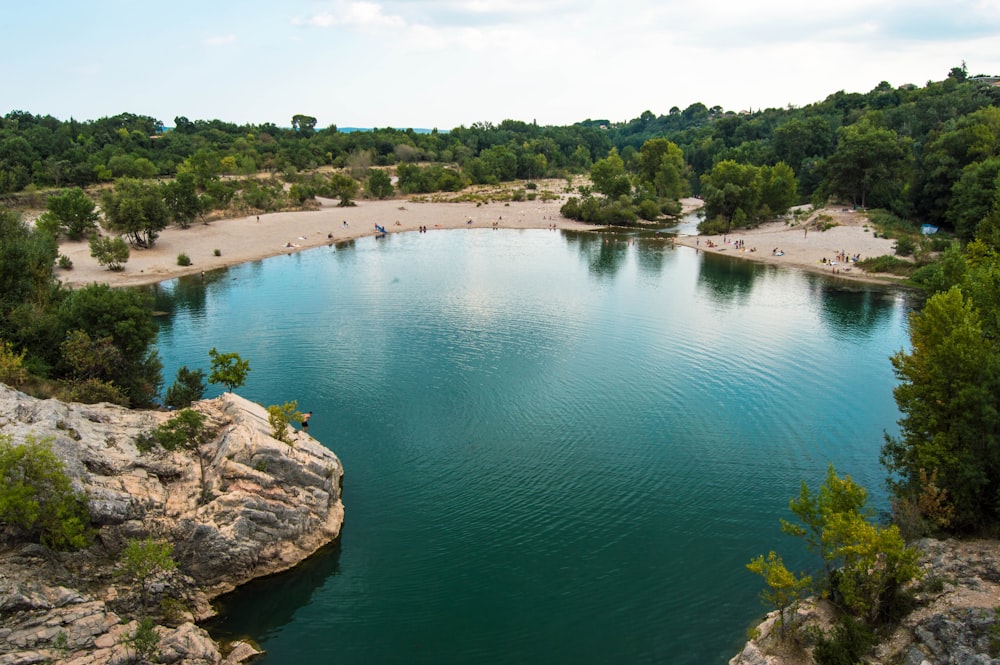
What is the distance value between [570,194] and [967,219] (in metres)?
100

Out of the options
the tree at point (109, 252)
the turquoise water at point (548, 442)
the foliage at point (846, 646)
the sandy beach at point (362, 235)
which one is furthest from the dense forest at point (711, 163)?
the foliage at point (846, 646)

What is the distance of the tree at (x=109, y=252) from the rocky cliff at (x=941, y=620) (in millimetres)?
85277

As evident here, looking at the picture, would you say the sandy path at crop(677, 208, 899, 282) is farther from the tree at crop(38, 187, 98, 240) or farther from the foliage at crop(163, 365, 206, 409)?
the tree at crop(38, 187, 98, 240)

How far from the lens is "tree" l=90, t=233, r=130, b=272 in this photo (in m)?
78.8

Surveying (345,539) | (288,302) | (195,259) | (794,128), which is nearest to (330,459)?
(345,539)

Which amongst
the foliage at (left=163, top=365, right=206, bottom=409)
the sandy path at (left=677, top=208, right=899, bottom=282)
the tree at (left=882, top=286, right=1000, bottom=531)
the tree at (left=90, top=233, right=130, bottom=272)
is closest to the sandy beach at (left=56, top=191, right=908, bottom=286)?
the sandy path at (left=677, top=208, right=899, bottom=282)

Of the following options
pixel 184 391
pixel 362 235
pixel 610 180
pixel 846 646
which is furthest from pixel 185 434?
pixel 610 180

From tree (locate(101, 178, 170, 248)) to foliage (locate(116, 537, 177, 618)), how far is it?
76.4m

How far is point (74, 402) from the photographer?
104 feet

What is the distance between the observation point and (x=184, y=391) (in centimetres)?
4047

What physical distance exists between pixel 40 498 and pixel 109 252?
224 ft

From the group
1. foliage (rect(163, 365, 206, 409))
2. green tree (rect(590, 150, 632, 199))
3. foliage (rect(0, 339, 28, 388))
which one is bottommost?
foliage (rect(163, 365, 206, 409))

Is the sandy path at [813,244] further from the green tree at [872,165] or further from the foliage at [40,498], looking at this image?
the foliage at [40,498]

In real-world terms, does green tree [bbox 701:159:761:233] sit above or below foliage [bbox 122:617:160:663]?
above
